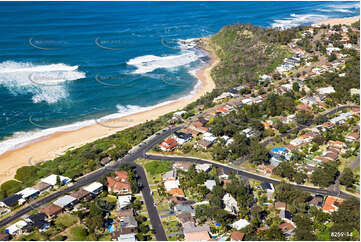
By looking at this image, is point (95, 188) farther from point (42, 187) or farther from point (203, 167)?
point (203, 167)

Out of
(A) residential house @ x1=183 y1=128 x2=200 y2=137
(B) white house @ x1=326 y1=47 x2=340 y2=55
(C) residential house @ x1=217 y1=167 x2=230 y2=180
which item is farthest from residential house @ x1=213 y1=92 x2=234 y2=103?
(B) white house @ x1=326 y1=47 x2=340 y2=55

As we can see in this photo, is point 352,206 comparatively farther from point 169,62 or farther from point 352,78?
point 169,62

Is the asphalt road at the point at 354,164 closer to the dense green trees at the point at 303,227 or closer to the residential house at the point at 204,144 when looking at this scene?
the dense green trees at the point at 303,227

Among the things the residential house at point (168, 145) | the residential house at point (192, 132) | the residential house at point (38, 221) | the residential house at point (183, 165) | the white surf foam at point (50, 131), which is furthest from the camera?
the white surf foam at point (50, 131)

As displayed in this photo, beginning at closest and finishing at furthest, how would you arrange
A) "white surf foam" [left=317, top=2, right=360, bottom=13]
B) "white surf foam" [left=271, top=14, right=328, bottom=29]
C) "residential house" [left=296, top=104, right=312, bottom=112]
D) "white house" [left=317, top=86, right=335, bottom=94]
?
"residential house" [left=296, top=104, right=312, bottom=112] < "white house" [left=317, top=86, right=335, bottom=94] < "white surf foam" [left=271, top=14, right=328, bottom=29] < "white surf foam" [left=317, top=2, right=360, bottom=13]

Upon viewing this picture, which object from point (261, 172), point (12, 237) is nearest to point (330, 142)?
point (261, 172)

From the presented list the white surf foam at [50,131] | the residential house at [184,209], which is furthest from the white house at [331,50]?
the residential house at [184,209]

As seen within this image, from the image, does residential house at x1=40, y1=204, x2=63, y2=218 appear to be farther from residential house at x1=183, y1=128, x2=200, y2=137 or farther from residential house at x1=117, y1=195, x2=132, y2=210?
residential house at x1=183, y1=128, x2=200, y2=137
